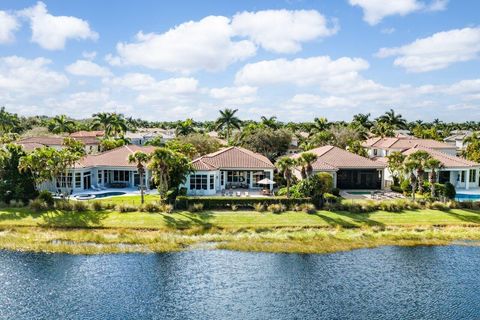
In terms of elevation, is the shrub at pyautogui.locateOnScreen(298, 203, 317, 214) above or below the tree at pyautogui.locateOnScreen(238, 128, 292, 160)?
below

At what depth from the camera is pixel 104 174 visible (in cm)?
6225

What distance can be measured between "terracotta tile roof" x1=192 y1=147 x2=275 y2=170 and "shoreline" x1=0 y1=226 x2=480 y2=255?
16.9 m

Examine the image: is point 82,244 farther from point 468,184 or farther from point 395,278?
point 468,184

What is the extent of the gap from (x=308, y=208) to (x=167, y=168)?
15.1m

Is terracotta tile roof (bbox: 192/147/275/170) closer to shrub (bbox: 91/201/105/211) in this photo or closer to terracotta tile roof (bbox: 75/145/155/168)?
terracotta tile roof (bbox: 75/145/155/168)

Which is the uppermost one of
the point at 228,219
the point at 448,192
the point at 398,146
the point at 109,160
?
the point at 398,146

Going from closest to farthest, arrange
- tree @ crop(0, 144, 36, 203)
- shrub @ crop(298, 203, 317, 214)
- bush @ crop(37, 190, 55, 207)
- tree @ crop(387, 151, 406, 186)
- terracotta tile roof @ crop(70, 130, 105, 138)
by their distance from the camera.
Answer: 1. shrub @ crop(298, 203, 317, 214)
2. bush @ crop(37, 190, 55, 207)
3. tree @ crop(0, 144, 36, 203)
4. tree @ crop(387, 151, 406, 186)
5. terracotta tile roof @ crop(70, 130, 105, 138)

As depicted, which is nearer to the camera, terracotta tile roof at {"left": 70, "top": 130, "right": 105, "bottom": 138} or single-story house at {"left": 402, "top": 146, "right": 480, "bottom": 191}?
single-story house at {"left": 402, "top": 146, "right": 480, "bottom": 191}

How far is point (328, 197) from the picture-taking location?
48.8m

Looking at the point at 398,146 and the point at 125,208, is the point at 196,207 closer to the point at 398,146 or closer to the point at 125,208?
the point at 125,208

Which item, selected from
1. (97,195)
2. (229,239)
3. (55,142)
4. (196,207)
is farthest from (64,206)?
(55,142)

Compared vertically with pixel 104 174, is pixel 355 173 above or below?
below

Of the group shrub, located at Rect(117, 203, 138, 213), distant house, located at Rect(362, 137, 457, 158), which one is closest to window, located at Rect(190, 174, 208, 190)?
shrub, located at Rect(117, 203, 138, 213)

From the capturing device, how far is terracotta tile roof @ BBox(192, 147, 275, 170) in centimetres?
5728
